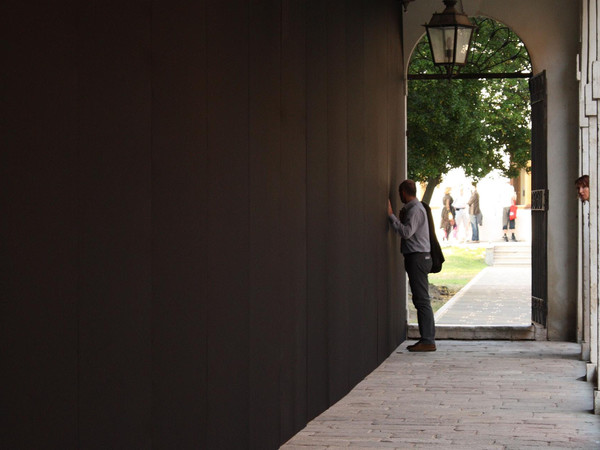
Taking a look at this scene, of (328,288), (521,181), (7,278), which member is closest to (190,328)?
(7,278)

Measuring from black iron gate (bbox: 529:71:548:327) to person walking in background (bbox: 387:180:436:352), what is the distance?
1.58 metres

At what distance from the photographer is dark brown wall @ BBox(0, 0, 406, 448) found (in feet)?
9.73

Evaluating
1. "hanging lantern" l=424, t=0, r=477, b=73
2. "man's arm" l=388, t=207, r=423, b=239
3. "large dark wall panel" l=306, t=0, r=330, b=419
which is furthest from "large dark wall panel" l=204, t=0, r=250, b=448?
"hanging lantern" l=424, t=0, r=477, b=73

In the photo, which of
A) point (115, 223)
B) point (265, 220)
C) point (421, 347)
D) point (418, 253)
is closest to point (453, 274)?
point (421, 347)

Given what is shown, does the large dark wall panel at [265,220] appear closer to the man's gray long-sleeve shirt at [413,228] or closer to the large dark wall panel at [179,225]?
the large dark wall panel at [179,225]

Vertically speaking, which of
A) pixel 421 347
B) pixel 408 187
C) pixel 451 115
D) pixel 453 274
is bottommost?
pixel 453 274

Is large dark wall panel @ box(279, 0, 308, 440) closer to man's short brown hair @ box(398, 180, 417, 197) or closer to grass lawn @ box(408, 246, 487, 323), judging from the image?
man's short brown hair @ box(398, 180, 417, 197)

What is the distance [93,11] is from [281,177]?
286 cm

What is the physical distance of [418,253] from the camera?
1114 centimetres

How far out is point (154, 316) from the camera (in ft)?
13.1

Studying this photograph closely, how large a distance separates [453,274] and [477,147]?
6891 millimetres

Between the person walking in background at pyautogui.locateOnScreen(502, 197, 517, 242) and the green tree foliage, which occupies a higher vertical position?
the green tree foliage

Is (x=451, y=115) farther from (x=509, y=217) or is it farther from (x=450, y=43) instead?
(x=509, y=217)

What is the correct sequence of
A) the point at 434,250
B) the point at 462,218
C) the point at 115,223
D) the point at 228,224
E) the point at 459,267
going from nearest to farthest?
the point at 115,223, the point at 228,224, the point at 434,250, the point at 459,267, the point at 462,218
